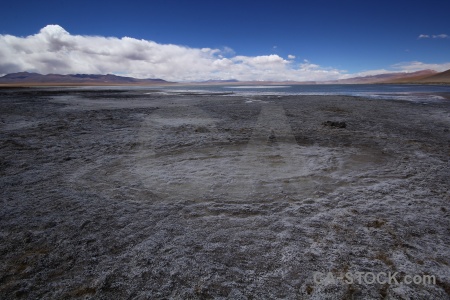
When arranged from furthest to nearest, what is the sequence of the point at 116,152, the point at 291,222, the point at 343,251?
the point at 116,152, the point at 291,222, the point at 343,251

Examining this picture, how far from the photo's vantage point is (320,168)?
14.6 feet

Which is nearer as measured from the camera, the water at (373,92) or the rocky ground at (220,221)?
the rocky ground at (220,221)

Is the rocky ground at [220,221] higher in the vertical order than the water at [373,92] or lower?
lower

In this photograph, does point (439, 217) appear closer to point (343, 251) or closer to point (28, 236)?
point (343, 251)

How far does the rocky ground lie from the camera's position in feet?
6.43

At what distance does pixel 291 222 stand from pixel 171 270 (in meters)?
1.40

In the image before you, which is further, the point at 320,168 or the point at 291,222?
the point at 320,168

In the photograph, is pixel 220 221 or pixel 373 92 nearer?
pixel 220 221

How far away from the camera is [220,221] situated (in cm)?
284

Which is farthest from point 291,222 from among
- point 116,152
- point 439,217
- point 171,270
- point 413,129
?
point 413,129

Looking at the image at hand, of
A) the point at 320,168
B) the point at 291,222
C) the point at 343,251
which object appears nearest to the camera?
the point at 343,251

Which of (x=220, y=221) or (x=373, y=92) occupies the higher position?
(x=373, y=92)

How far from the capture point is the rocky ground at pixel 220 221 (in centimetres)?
196

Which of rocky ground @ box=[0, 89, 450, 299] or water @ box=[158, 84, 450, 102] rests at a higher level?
water @ box=[158, 84, 450, 102]
